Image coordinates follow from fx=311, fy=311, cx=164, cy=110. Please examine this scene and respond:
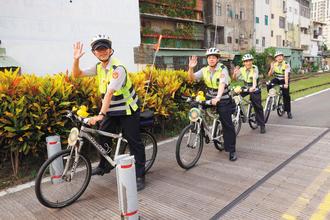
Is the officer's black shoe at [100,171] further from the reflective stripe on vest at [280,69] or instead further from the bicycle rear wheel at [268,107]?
the reflective stripe on vest at [280,69]

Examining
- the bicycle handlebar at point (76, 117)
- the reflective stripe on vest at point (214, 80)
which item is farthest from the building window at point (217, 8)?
the bicycle handlebar at point (76, 117)

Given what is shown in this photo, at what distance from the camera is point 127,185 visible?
10.4 ft

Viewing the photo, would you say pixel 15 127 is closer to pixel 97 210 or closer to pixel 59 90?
pixel 59 90

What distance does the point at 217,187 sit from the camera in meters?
4.34

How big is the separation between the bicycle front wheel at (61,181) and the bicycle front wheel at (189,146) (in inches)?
58.5

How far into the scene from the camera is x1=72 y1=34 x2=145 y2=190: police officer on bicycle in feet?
12.7

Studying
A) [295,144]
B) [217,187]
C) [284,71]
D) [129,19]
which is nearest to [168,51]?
[129,19]

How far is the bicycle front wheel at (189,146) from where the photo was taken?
4.85 metres

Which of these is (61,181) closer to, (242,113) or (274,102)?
(242,113)

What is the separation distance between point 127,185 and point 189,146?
2.08 metres

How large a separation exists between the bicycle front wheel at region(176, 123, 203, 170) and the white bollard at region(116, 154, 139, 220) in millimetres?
1658

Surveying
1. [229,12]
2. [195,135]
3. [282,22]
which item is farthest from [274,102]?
[282,22]

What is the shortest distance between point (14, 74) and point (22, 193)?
1782mm

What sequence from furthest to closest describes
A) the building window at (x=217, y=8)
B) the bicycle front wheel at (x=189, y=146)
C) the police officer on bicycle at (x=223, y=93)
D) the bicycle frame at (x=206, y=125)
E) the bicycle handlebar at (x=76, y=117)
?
the building window at (x=217, y=8), the police officer on bicycle at (x=223, y=93), the bicycle frame at (x=206, y=125), the bicycle front wheel at (x=189, y=146), the bicycle handlebar at (x=76, y=117)
